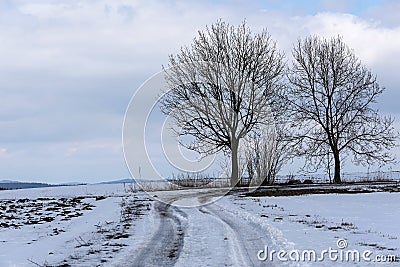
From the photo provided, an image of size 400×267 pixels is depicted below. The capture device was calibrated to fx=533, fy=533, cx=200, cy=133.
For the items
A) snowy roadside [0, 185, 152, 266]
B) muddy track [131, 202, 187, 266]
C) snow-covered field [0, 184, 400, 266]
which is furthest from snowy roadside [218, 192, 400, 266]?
snowy roadside [0, 185, 152, 266]

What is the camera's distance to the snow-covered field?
10.3 m

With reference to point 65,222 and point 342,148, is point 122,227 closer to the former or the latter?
point 65,222

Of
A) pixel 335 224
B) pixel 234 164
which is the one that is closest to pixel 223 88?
pixel 234 164

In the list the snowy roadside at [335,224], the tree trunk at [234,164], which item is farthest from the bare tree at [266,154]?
the snowy roadside at [335,224]

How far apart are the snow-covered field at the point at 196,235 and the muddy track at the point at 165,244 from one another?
18 millimetres

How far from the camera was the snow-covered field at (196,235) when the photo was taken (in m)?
10.3

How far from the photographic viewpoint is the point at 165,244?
39.6 feet

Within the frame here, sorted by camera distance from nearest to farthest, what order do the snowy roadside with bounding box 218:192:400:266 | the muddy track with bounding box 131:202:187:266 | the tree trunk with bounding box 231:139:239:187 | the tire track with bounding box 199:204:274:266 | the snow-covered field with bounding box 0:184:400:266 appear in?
the tire track with bounding box 199:204:274:266 < the muddy track with bounding box 131:202:187:266 < the snow-covered field with bounding box 0:184:400:266 < the snowy roadside with bounding box 218:192:400:266 < the tree trunk with bounding box 231:139:239:187

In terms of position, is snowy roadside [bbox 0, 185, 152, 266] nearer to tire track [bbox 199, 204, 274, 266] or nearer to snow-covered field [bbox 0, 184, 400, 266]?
snow-covered field [bbox 0, 184, 400, 266]

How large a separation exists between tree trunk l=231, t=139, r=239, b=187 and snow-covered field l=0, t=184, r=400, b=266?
71.6ft

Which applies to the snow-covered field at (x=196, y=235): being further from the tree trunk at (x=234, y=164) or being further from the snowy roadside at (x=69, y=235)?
the tree trunk at (x=234, y=164)

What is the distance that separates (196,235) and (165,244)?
1.39 m

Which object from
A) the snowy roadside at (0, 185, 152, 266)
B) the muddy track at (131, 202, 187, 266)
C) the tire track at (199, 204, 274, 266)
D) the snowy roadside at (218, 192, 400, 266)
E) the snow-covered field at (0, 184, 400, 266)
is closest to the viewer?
the tire track at (199, 204, 274, 266)

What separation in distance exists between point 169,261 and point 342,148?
38.7m
